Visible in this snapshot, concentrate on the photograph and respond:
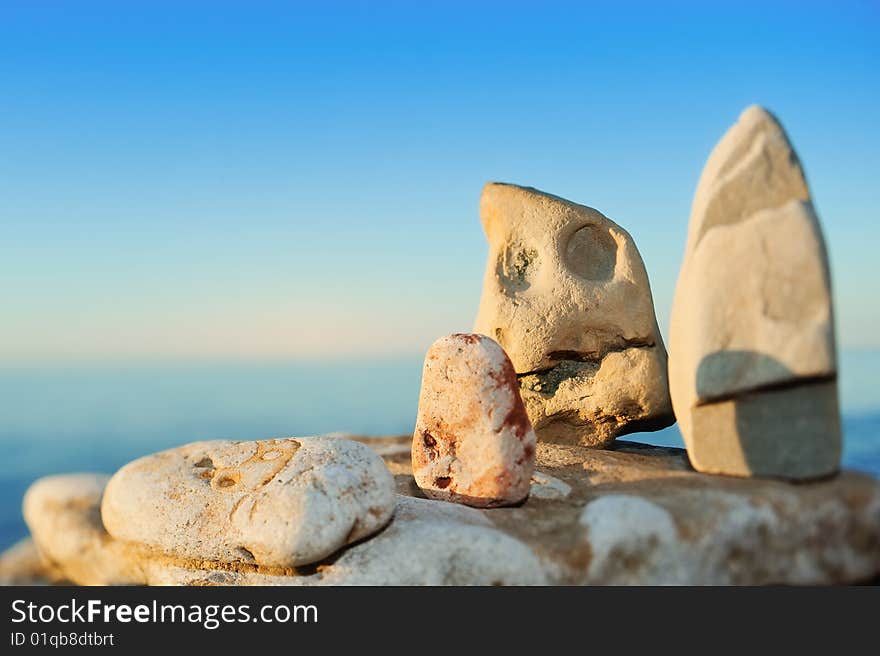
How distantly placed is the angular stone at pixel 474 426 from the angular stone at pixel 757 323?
1.56 meters

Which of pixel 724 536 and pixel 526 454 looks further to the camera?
pixel 526 454

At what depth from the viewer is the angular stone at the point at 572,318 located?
850cm

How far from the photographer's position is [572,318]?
8500 mm

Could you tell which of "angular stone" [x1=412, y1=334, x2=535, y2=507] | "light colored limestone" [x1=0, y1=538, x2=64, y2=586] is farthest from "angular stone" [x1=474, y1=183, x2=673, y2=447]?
"light colored limestone" [x1=0, y1=538, x2=64, y2=586]

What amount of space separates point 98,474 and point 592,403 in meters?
5.12

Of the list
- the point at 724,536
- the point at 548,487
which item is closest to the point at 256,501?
the point at 548,487

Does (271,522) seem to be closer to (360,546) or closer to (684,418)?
(360,546)

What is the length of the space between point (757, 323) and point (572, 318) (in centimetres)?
249

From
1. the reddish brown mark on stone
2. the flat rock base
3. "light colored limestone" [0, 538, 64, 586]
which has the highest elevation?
the reddish brown mark on stone

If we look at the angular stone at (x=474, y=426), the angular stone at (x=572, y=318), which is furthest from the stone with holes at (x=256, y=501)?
the angular stone at (x=572, y=318)

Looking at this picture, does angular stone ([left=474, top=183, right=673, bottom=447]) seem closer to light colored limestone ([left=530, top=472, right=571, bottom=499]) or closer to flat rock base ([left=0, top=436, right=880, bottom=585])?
light colored limestone ([left=530, top=472, right=571, bottom=499])

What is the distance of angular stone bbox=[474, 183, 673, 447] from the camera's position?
8500 millimetres

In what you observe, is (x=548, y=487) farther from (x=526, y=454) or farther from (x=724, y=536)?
(x=724, y=536)

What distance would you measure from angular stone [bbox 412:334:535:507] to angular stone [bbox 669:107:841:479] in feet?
5.11
